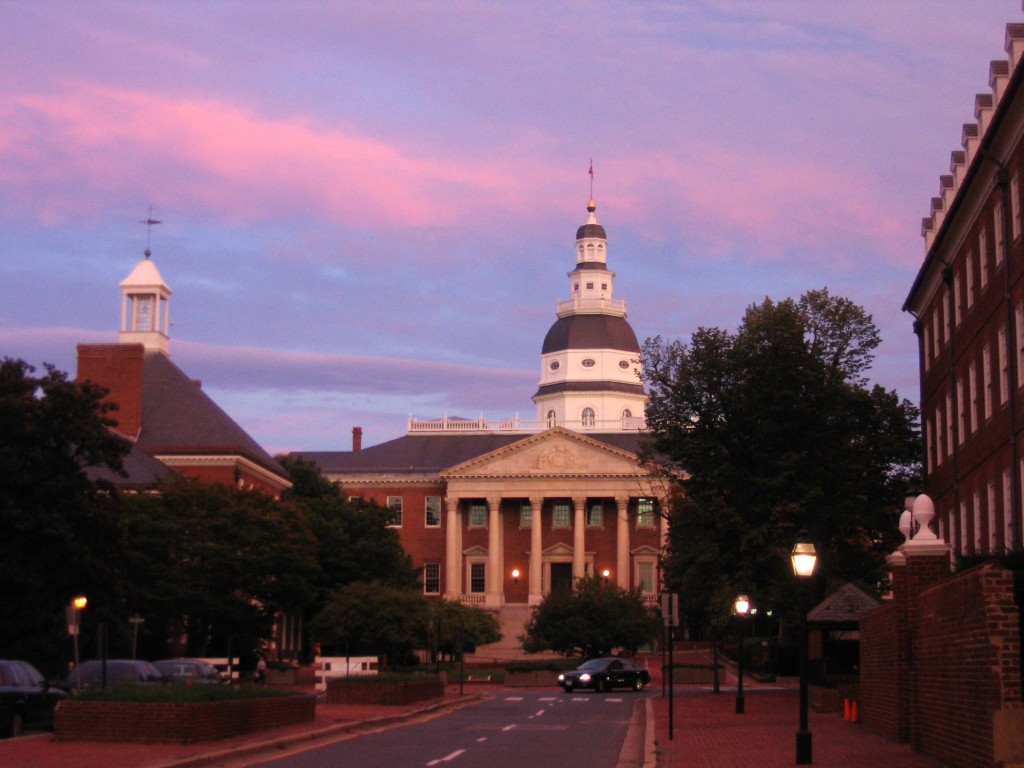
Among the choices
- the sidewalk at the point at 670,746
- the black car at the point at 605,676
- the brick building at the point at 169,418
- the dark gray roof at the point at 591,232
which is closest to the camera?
the sidewalk at the point at 670,746

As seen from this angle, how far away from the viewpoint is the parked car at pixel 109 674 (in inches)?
1289

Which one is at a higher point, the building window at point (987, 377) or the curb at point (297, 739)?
the building window at point (987, 377)

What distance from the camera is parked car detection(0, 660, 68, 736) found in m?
27.1

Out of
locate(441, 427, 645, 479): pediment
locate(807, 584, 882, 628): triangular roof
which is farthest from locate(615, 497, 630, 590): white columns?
locate(807, 584, 882, 628): triangular roof

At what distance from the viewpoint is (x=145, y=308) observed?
94938 millimetres

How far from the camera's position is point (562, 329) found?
463ft

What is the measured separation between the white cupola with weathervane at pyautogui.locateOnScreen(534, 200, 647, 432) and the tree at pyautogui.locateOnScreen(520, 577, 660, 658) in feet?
182

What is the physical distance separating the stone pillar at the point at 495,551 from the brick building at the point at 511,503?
3.8 inches

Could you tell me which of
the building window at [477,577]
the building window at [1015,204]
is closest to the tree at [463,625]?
the building window at [477,577]

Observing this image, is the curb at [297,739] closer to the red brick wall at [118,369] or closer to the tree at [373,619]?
the tree at [373,619]

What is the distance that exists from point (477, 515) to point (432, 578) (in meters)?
6.25

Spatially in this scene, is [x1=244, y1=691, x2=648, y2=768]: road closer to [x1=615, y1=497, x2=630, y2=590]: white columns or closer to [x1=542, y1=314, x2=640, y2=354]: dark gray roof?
[x1=615, y1=497, x2=630, y2=590]: white columns

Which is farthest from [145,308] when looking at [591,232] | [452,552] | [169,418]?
[591,232]

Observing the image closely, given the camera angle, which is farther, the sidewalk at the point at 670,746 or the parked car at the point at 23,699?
the parked car at the point at 23,699
